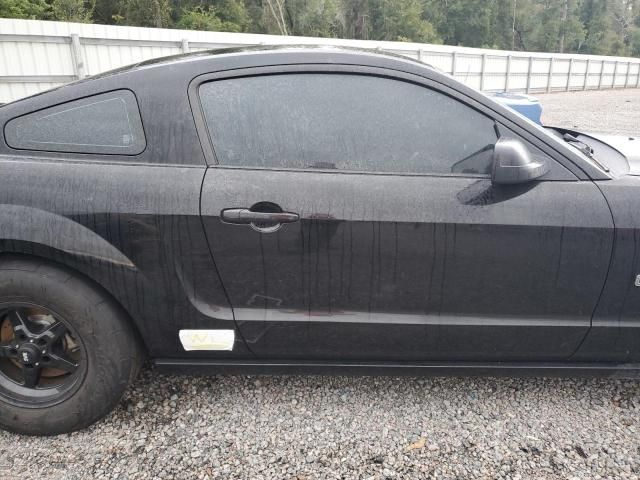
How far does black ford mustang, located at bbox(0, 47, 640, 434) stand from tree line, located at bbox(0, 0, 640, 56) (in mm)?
23227

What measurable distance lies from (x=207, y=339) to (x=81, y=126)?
999 millimetres

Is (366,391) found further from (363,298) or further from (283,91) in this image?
(283,91)

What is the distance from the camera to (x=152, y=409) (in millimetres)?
2176

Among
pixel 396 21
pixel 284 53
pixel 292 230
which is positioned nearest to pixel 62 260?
pixel 292 230

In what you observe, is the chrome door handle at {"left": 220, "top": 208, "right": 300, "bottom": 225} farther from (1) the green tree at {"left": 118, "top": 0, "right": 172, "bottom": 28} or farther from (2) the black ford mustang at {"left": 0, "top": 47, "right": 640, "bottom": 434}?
(1) the green tree at {"left": 118, "top": 0, "right": 172, "bottom": 28}

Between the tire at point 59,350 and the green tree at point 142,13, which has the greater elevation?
the green tree at point 142,13

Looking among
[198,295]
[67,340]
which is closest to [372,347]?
[198,295]

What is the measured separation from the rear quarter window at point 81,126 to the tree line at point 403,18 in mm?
22964

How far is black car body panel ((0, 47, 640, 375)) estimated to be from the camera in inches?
71.6

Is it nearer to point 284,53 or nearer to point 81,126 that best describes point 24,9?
point 81,126

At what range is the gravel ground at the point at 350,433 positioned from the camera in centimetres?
184

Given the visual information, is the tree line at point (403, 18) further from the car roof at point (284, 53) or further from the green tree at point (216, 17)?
the car roof at point (284, 53)

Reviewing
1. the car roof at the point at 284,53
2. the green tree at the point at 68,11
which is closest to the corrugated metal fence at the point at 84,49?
the car roof at the point at 284,53

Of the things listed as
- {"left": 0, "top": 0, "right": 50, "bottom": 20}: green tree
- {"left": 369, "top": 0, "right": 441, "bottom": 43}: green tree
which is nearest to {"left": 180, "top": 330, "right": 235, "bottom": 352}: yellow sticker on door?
{"left": 0, "top": 0, "right": 50, "bottom": 20}: green tree
